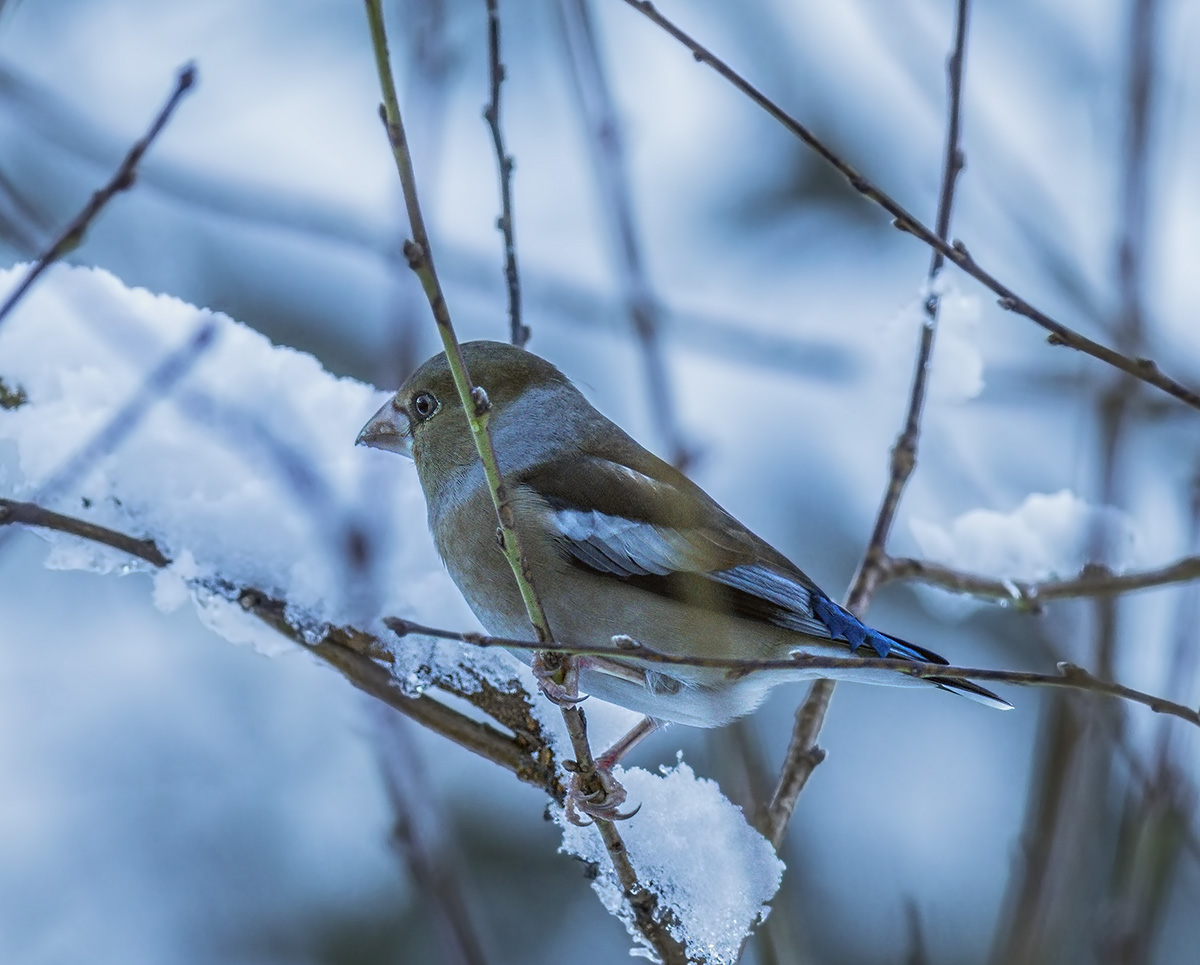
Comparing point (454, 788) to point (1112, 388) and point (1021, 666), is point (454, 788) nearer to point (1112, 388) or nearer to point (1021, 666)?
point (1021, 666)

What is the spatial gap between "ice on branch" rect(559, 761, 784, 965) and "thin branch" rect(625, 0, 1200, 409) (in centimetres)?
135

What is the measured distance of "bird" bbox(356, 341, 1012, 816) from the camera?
3.60 meters

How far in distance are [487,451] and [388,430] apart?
75.8 inches

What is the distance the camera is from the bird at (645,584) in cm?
360

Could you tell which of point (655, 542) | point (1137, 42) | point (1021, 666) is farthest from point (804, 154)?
point (655, 542)

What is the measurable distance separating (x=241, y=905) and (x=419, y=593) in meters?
4.90

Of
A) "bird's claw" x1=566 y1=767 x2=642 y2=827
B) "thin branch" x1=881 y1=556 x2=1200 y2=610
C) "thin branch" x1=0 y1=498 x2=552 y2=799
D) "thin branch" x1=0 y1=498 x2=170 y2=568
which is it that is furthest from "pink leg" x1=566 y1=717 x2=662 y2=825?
"thin branch" x1=881 y1=556 x2=1200 y2=610

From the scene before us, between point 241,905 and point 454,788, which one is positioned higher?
point 454,788

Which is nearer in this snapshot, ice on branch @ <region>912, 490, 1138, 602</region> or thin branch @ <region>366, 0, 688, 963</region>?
thin branch @ <region>366, 0, 688, 963</region>

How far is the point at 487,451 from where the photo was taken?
2545 mm

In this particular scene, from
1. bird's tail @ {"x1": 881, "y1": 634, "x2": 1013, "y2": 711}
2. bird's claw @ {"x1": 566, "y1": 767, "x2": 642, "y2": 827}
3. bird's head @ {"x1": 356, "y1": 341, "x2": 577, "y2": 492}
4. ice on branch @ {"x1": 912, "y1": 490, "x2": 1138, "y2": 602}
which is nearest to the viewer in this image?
bird's claw @ {"x1": 566, "y1": 767, "x2": 642, "y2": 827}

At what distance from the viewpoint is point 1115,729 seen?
377 centimetres

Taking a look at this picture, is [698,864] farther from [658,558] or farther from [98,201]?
[98,201]

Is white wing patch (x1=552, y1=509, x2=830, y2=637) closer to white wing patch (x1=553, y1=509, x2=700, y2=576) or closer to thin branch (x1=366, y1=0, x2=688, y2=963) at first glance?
white wing patch (x1=553, y1=509, x2=700, y2=576)
